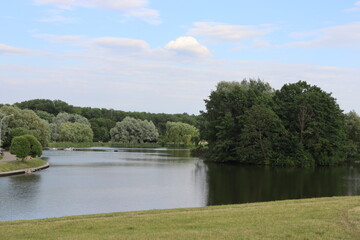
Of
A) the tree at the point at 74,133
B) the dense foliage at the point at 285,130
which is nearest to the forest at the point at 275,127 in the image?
the dense foliage at the point at 285,130

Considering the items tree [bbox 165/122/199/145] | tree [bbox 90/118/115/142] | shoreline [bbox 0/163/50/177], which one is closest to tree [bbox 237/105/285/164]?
shoreline [bbox 0/163/50/177]

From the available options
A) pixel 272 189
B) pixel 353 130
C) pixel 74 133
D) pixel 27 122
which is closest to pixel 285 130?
pixel 353 130

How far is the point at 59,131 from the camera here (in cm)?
13400

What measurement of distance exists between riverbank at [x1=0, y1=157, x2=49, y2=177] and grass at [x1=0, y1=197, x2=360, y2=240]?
31110mm

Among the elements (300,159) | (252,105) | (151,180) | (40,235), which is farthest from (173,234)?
(252,105)

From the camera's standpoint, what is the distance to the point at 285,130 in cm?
6794

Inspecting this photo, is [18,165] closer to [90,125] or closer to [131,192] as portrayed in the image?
[131,192]

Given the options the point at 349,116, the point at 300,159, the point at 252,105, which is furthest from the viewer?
the point at 349,116

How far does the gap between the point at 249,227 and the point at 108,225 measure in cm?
500

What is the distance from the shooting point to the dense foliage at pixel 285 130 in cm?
6644

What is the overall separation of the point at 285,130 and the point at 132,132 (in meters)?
88.2

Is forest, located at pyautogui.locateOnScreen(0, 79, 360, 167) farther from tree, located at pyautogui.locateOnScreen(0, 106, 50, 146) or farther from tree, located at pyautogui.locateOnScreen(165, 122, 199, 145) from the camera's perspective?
tree, located at pyautogui.locateOnScreen(165, 122, 199, 145)

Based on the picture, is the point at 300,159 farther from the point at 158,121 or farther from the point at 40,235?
the point at 158,121

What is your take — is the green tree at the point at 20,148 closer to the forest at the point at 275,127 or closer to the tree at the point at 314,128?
the forest at the point at 275,127
